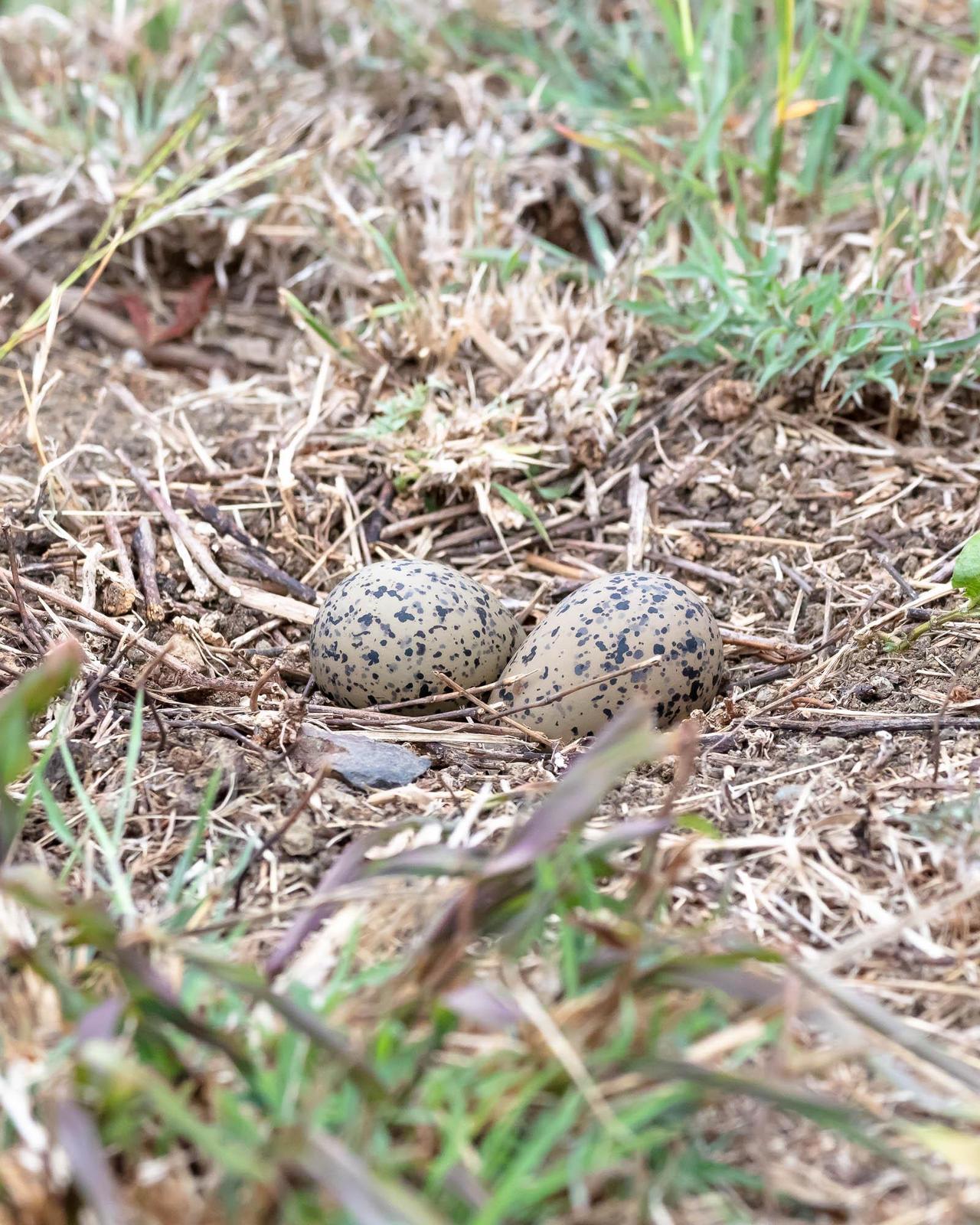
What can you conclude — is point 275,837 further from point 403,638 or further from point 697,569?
point 697,569

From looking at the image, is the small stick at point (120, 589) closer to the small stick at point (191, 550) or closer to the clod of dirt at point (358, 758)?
the small stick at point (191, 550)

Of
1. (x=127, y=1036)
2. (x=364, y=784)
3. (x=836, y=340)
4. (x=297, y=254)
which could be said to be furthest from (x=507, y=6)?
(x=127, y=1036)

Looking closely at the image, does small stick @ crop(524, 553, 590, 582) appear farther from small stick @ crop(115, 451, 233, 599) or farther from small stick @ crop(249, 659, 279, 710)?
small stick @ crop(249, 659, 279, 710)

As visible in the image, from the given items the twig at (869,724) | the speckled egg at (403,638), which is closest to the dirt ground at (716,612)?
the twig at (869,724)

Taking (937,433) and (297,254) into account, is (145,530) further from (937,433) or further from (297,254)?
(937,433)

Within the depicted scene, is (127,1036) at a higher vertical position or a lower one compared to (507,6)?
lower

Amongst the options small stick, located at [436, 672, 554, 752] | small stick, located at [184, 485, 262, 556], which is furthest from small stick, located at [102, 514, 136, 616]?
small stick, located at [436, 672, 554, 752]

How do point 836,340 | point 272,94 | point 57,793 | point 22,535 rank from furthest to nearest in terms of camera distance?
1. point 272,94
2. point 836,340
3. point 22,535
4. point 57,793
